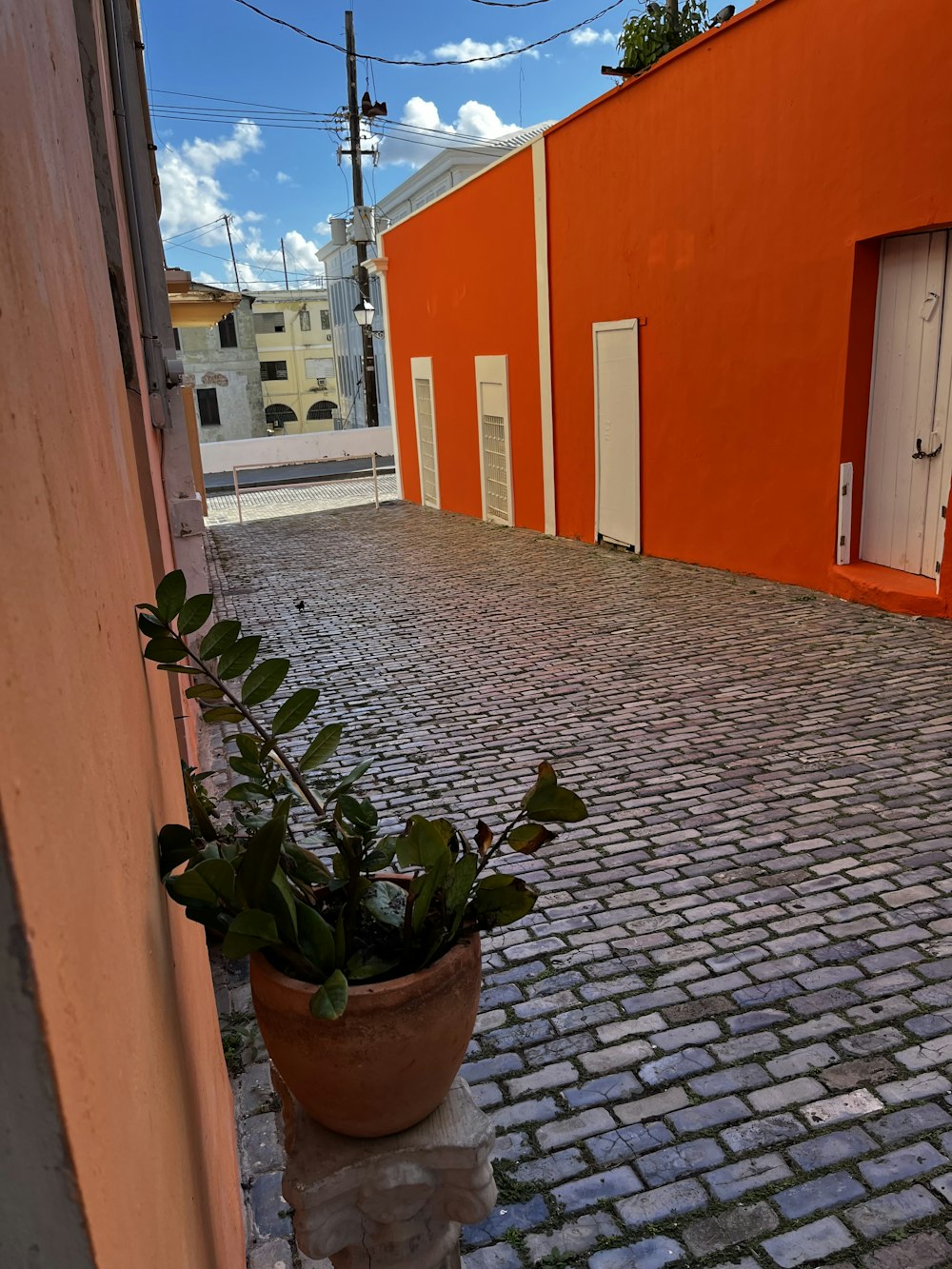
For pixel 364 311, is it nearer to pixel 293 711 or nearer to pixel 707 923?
pixel 707 923

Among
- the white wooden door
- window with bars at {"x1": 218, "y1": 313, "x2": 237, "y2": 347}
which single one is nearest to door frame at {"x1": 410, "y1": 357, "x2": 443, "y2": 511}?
the white wooden door

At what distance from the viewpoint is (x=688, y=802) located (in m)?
5.13

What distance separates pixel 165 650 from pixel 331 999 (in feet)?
2.20

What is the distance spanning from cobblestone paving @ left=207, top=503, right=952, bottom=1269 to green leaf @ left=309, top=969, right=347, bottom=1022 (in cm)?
142

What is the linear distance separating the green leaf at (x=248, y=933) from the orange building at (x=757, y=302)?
7554 mm

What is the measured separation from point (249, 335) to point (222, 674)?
43897 millimetres

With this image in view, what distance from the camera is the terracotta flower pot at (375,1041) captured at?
172cm

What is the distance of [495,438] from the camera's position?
16.4 meters

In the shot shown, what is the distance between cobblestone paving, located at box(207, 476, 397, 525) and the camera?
20766 millimetres

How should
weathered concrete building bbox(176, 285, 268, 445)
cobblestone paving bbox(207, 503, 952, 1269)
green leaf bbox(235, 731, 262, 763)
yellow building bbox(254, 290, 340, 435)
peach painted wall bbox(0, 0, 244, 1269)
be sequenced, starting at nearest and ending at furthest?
peach painted wall bbox(0, 0, 244, 1269) → green leaf bbox(235, 731, 262, 763) → cobblestone paving bbox(207, 503, 952, 1269) → weathered concrete building bbox(176, 285, 268, 445) → yellow building bbox(254, 290, 340, 435)

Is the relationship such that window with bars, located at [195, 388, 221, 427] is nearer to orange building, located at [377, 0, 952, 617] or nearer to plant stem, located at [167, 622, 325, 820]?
orange building, located at [377, 0, 952, 617]

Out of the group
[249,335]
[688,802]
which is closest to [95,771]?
[688,802]

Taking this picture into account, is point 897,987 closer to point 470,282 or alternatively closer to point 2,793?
point 2,793

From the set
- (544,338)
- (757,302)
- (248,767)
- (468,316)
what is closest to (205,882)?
(248,767)
